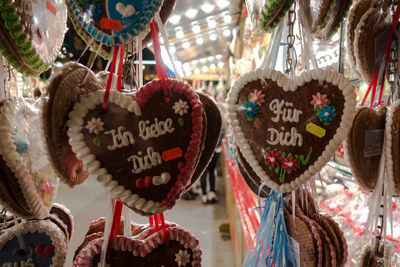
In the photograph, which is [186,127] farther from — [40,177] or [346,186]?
[346,186]

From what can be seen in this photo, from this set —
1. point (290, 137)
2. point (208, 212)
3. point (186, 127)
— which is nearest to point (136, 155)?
point (186, 127)

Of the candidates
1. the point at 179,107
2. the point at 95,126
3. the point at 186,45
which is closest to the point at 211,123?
the point at 179,107

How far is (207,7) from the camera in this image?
145 inches

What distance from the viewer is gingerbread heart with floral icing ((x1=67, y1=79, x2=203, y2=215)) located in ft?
1.52

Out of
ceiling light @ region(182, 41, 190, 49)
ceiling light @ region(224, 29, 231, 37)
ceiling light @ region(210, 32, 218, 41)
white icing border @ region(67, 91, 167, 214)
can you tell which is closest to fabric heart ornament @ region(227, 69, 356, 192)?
white icing border @ region(67, 91, 167, 214)

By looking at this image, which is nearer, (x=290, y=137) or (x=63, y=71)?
(x=63, y=71)

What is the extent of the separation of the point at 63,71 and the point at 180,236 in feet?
1.27

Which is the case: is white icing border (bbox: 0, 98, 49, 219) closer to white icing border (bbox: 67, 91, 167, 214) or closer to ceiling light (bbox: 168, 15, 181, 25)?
white icing border (bbox: 67, 91, 167, 214)

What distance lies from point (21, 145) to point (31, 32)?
0.21 meters

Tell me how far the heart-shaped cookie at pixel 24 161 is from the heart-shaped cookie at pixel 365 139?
696 millimetres

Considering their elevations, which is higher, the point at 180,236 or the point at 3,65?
the point at 3,65

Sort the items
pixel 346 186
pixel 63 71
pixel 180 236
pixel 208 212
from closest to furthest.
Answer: pixel 63 71 < pixel 180 236 < pixel 346 186 < pixel 208 212

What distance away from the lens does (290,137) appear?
616mm

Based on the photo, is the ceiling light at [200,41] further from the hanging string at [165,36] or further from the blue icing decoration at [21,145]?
the blue icing decoration at [21,145]
